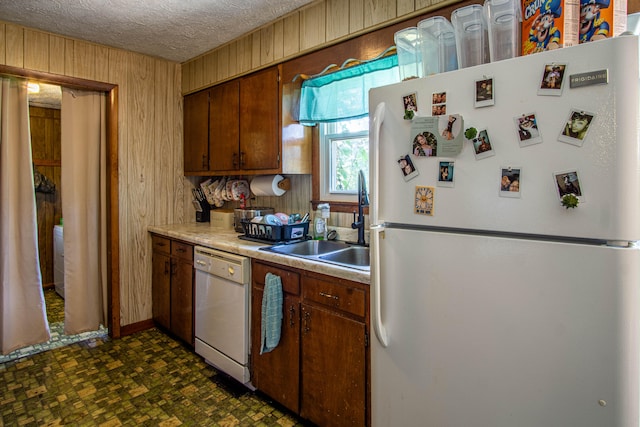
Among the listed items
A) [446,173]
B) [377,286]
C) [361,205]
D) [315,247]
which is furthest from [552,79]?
[315,247]

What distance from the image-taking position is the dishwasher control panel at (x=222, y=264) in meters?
Result: 2.20

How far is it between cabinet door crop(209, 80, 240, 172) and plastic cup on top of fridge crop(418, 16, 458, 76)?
5.72 ft

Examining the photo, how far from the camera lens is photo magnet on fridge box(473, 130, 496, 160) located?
110 cm

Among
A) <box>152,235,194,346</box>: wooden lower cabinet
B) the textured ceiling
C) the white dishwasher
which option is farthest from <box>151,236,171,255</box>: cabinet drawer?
the textured ceiling

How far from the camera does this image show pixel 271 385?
2.11 m

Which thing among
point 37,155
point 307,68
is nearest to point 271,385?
point 307,68

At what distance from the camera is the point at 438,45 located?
54.9 inches

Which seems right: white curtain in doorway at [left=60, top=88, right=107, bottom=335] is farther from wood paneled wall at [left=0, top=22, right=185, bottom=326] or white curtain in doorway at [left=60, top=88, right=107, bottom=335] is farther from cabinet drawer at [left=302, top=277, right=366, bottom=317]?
cabinet drawer at [left=302, top=277, right=366, bottom=317]

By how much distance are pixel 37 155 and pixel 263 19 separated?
11.6 feet

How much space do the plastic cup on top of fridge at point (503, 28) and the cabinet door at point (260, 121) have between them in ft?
5.07

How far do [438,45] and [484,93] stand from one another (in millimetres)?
391

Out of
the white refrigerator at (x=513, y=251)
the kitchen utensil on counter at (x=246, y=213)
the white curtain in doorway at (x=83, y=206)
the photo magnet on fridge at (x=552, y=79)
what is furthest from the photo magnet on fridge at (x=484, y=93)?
the white curtain in doorway at (x=83, y=206)

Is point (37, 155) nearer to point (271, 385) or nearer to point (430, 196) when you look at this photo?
point (271, 385)

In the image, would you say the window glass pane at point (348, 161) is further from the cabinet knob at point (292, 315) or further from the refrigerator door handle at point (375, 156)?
the refrigerator door handle at point (375, 156)
